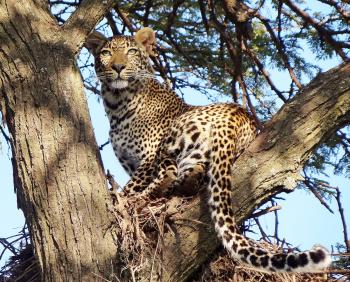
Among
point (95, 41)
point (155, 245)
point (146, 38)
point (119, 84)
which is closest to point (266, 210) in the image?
point (155, 245)

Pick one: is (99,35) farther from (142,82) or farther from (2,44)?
(2,44)

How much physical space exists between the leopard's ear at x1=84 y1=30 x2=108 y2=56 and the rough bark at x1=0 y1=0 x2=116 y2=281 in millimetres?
2021

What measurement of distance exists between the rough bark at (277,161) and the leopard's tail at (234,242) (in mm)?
99

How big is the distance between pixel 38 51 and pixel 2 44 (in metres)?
0.25

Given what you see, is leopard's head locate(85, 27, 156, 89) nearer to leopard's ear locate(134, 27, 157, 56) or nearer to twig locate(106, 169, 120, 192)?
leopard's ear locate(134, 27, 157, 56)

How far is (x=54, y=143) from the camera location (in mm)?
5441

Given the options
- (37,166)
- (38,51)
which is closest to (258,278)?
(37,166)

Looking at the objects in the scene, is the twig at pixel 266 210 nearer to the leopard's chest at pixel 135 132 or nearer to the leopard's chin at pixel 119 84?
the leopard's chest at pixel 135 132

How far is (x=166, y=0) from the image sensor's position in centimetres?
878

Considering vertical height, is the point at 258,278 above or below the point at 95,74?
below

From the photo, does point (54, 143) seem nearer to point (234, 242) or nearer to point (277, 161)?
point (234, 242)

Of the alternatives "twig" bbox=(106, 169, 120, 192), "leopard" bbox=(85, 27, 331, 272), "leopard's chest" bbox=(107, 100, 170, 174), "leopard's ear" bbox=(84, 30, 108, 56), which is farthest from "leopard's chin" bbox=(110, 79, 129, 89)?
"twig" bbox=(106, 169, 120, 192)

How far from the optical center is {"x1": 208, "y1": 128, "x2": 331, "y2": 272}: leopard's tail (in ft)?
15.7

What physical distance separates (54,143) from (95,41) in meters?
2.82
